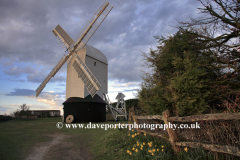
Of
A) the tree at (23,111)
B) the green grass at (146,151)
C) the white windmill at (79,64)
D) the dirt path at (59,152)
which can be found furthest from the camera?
the tree at (23,111)

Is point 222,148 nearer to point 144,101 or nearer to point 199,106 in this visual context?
point 199,106

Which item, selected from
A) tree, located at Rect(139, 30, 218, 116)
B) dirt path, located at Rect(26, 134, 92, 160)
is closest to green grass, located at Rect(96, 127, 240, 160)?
dirt path, located at Rect(26, 134, 92, 160)

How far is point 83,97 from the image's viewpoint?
18984mm

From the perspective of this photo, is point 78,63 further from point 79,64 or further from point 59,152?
point 59,152

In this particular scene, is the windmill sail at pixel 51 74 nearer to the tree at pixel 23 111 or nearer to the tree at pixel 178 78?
the tree at pixel 23 111

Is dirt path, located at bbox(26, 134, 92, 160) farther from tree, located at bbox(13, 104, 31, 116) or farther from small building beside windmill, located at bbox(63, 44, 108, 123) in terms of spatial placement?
tree, located at bbox(13, 104, 31, 116)

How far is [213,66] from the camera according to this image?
20.8ft

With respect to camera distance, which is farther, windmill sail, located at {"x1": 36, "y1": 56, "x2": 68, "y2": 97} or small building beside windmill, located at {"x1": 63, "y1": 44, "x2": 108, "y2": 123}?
windmill sail, located at {"x1": 36, "y1": 56, "x2": 68, "y2": 97}

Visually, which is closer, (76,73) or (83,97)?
(83,97)

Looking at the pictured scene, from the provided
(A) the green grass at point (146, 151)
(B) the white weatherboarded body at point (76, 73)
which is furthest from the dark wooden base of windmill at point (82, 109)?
(A) the green grass at point (146, 151)

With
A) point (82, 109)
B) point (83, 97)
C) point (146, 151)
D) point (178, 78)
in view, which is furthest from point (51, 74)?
point (146, 151)

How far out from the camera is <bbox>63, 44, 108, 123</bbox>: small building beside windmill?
61.0ft

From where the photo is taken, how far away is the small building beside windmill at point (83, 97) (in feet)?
61.0

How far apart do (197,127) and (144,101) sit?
307 cm
